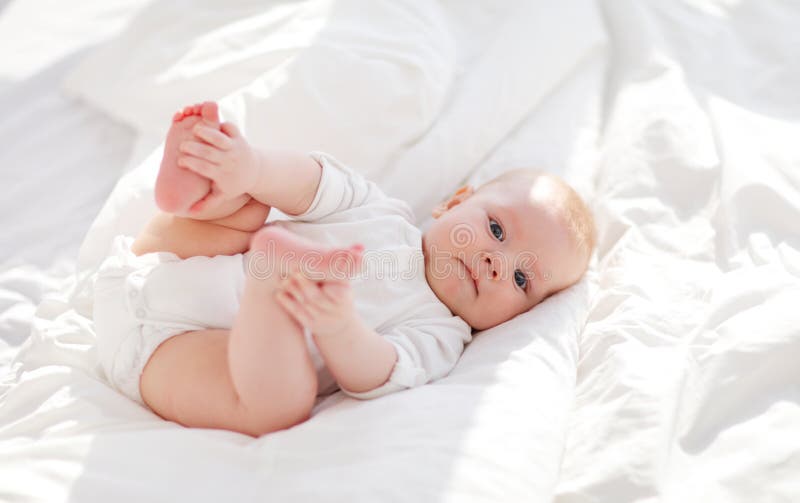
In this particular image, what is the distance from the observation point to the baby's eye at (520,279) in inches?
48.5

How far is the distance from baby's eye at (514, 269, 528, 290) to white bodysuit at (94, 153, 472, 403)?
0.11 m

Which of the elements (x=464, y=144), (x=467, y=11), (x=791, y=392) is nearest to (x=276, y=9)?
(x=467, y=11)

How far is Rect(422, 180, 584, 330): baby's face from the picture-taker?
47.7 inches

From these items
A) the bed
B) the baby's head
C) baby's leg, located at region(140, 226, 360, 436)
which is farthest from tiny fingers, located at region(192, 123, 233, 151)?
the baby's head

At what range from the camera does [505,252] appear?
1216mm

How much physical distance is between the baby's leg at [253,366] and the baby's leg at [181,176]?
12cm

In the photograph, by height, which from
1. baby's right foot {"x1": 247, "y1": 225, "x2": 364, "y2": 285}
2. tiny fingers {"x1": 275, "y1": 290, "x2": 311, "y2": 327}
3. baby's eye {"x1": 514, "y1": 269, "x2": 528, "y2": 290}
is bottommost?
baby's eye {"x1": 514, "y1": 269, "x2": 528, "y2": 290}

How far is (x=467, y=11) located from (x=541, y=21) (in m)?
0.18

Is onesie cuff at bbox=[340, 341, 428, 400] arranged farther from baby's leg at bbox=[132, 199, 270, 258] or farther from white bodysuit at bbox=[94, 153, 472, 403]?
baby's leg at bbox=[132, 199, 270, 258]

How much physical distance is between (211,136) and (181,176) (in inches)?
2.7

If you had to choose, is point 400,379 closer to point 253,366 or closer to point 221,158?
point 253,366

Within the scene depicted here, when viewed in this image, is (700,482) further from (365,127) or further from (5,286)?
(5,286)

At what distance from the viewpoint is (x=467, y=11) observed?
5.74ft

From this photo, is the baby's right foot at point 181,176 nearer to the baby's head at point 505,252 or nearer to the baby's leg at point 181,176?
the baby's leg at point 181,176
